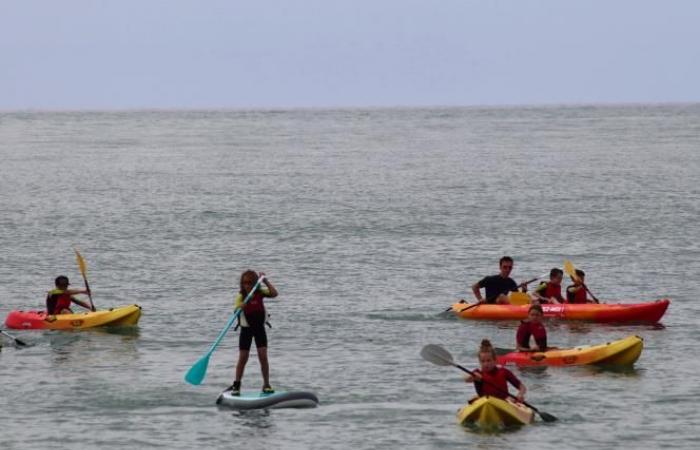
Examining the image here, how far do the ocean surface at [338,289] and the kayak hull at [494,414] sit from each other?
20cm

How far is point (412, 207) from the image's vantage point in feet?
204

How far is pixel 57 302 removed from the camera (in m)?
30.6

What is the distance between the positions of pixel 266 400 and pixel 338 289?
14851 mm

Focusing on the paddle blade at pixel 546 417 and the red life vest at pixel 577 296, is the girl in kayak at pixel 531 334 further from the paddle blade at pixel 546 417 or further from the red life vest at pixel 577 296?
the red life vest at pixel 577 296

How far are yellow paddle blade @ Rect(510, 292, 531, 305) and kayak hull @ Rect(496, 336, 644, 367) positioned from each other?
570cm

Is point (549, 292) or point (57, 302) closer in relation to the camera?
point (57, 302)

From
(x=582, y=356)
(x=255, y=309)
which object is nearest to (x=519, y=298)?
(x=582, y=356)

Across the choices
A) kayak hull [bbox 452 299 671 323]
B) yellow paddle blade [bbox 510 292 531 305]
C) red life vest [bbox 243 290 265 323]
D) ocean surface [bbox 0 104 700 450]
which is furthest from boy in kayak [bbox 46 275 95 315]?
red life vest [bbox 243 290 265 323]

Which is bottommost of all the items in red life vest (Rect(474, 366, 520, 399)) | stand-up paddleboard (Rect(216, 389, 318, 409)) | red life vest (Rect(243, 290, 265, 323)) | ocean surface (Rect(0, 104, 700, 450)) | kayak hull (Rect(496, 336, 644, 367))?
ocean surface (Rect(0, 104, 700, 450))

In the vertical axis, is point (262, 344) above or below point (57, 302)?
above

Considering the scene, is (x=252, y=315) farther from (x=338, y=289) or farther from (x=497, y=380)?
(x=338, y=289)

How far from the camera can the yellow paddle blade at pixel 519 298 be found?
31.9 metres

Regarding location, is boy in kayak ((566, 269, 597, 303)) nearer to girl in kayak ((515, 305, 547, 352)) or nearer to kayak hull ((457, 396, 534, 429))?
girl in kayak ((515, 305, 547, 352))

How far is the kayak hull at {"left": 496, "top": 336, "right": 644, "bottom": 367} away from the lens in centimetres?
2586
